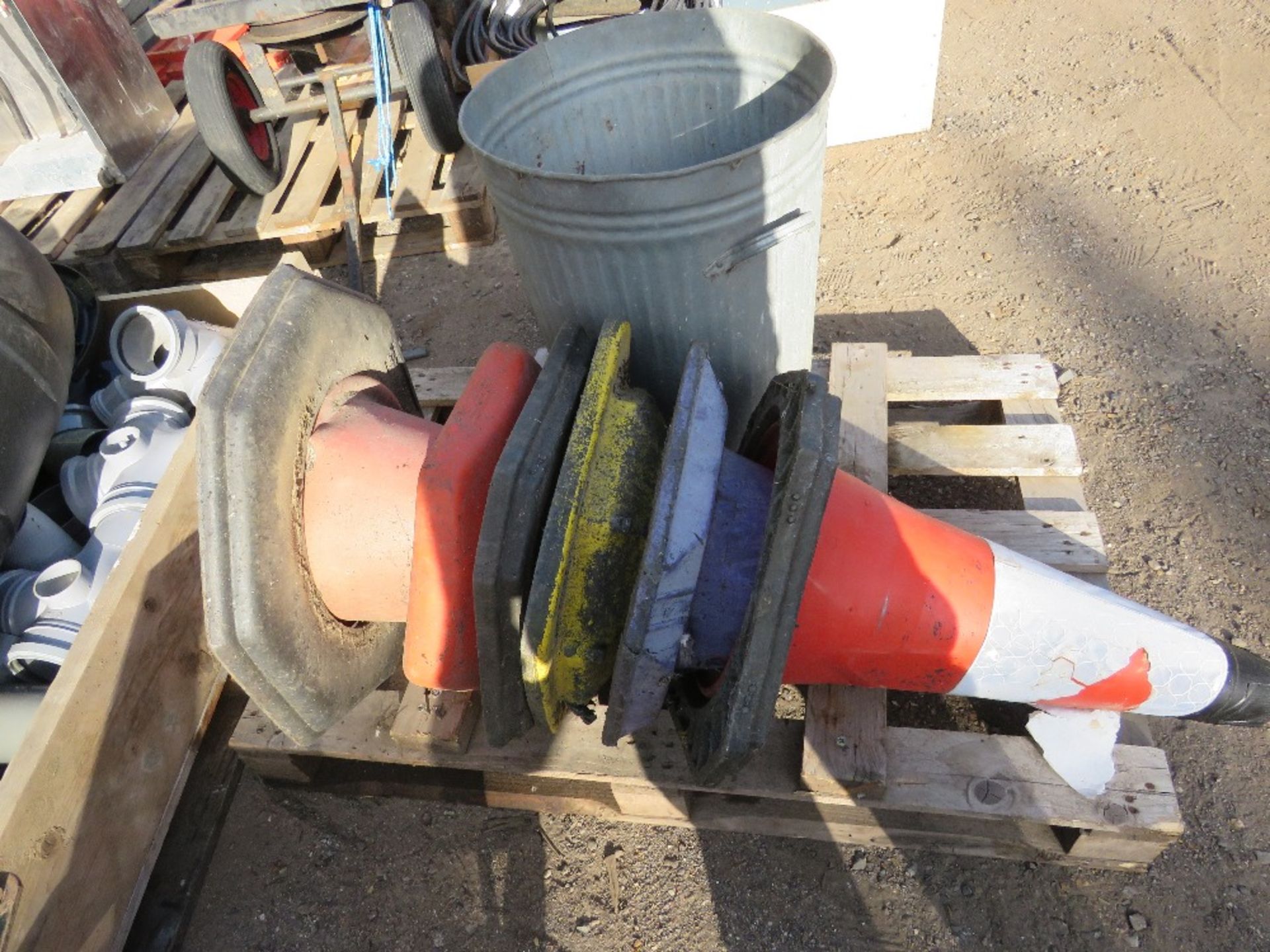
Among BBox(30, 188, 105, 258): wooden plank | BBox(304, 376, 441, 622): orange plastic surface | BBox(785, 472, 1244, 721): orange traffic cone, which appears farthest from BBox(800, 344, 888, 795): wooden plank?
BBox(30, 188, 105, 258): wooden plank

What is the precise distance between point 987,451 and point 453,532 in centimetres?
154

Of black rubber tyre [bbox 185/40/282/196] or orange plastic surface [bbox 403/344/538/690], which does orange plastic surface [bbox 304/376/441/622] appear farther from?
black rubber tyre [bbox 185/40/282/196]

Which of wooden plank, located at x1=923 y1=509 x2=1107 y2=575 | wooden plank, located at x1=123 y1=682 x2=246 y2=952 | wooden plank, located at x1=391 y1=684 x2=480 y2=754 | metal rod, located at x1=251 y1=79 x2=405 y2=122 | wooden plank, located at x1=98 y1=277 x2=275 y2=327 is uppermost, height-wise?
metal rod, located at x1=251 y1=79 x2=405 y2=122

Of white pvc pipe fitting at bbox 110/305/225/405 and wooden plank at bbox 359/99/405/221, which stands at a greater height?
white pvc pipe fitting at bbox 110/305/225/405

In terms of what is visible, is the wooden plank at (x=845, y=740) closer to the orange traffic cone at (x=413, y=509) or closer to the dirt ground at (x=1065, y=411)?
the dirt ground at (x=1065, y=411)

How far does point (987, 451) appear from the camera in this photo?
2.15 meters

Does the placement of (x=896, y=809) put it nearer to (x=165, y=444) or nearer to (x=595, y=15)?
(x=165, y=444)

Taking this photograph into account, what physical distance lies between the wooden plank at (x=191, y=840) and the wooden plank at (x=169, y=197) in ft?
7.59

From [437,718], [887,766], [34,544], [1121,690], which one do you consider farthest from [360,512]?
[1121,690]

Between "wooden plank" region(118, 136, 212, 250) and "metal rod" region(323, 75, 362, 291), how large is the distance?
825mm

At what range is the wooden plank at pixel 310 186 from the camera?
136 inches

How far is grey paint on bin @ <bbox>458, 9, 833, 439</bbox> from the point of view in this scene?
1472mm

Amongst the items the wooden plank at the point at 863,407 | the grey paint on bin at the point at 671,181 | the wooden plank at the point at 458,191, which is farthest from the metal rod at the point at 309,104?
the wooden plank at the point at 863,407

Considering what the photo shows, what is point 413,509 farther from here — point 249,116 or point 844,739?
point 249,116
